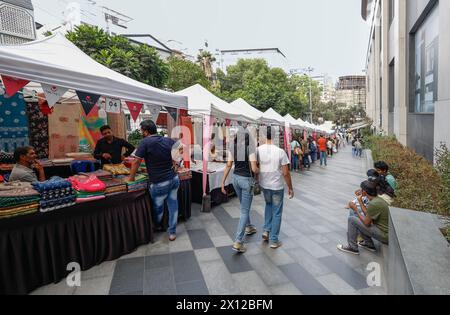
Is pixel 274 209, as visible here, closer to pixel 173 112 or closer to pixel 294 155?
pixel 173 112

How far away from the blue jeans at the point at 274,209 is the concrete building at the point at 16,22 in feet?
46.3

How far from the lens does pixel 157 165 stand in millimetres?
3930

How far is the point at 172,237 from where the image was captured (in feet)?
14.0

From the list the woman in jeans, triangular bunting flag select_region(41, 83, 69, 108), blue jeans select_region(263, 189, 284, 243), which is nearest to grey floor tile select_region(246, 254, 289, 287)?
the woman in jeans

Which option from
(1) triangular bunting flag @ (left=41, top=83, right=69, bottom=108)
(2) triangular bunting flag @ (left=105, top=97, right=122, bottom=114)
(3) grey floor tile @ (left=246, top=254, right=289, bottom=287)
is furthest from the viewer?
(2) triangular bunting flag @ (left=105, top=97, right=122, bottom=114)

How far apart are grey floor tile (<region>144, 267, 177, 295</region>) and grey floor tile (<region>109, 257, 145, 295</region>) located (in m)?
0.07

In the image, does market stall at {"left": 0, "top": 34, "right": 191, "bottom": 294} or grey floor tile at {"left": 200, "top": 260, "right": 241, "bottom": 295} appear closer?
market stall at {"left": 0, "top": 34, "right": 191, "bottom": 294}

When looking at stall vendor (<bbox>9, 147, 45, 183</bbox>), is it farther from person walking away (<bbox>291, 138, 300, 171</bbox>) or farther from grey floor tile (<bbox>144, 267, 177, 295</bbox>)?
person walking away (<bbox>291, 138, 300, 171</bbox>)

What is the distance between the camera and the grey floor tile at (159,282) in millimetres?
2920

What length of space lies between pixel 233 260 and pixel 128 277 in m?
1.33

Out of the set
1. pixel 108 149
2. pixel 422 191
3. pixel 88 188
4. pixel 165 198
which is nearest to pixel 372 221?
pixel 422 191

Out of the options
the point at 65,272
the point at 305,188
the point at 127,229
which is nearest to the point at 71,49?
the point at 127,229

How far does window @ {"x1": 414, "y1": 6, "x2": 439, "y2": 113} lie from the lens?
7.00 m

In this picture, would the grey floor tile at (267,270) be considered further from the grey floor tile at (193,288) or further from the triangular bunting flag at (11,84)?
the triangular bunting flag at (11,84)
